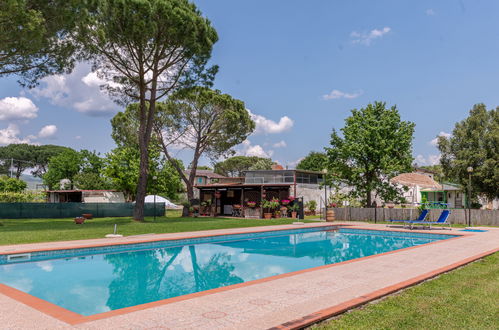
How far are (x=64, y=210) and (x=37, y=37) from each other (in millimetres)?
13569

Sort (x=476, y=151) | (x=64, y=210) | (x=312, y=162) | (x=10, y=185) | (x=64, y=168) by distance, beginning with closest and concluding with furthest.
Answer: (x=476, y=151)
(x=64, y=210)
(x=10, y=185)
(x=64, y=168)
(x=312, y=162)

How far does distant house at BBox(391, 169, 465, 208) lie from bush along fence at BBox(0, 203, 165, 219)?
17.6 metres

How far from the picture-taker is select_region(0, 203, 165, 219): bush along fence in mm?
23875

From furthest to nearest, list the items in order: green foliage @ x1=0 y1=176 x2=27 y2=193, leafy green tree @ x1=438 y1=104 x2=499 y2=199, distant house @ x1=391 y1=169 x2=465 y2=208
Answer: green foliage @ x1=0 y1=176 x2=27 y2=193 < leafy green tree @ x1=438 y1=104 x2=499 y2=199 < distant house @ x1=391 y1=169 x2=465 y2=208

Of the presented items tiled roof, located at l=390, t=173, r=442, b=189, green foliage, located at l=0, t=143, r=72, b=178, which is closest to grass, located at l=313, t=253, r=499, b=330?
tiled roof, located at l=390, t=173, r=442, b=189

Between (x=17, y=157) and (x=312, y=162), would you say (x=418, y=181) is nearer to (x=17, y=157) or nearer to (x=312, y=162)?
(x=312, y=162)

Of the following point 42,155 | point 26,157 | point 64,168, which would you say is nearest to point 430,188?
point 64,168

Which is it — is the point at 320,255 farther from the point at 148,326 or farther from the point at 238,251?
the point at 148,326

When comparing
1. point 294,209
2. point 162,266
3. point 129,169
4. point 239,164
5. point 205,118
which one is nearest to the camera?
point 162,266

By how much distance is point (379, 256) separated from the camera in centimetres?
930

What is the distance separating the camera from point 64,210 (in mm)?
25734

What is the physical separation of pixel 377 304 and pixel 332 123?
20550 mm

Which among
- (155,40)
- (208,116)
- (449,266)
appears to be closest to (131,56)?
(155,40)

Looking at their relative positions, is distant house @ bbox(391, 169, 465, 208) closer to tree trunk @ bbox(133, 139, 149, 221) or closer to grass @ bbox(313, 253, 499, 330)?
grass @ bbox(313, 253, 499, 330)
